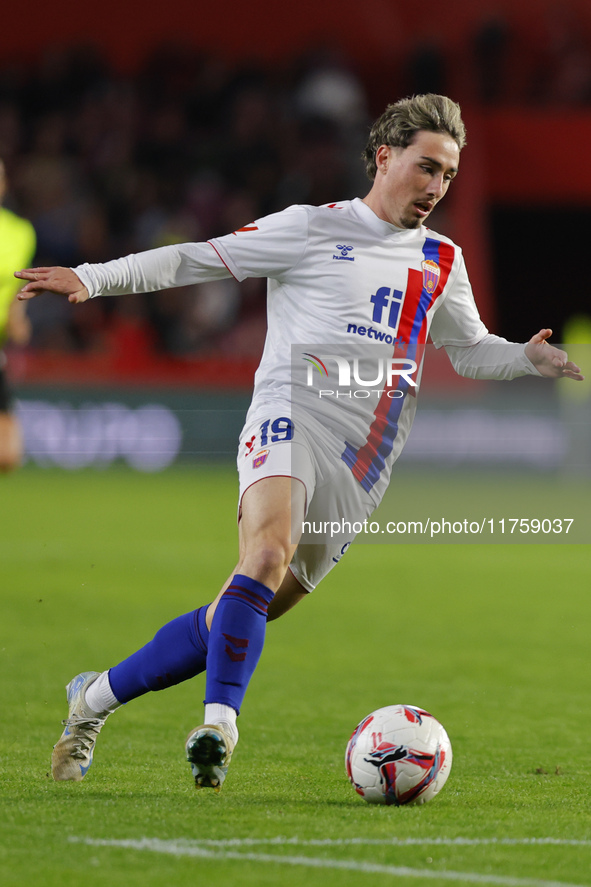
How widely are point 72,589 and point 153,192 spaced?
9387 mm

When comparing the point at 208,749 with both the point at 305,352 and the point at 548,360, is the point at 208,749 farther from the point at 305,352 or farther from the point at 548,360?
the point at 548,360

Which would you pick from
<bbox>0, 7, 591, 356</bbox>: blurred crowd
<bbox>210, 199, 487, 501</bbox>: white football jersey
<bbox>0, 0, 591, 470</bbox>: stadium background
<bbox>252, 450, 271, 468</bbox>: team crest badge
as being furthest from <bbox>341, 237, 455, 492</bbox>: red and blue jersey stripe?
<bbox>0, 7, 591, 356</bbox>: blurred crowd

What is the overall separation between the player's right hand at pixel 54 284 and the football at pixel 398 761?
1505 mm

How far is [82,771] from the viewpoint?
4.04 m

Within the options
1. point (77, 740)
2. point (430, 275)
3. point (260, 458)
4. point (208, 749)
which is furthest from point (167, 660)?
point (430, 275)

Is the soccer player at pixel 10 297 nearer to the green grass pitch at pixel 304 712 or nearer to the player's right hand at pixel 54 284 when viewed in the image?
the green grass pitch at pixel 304 712

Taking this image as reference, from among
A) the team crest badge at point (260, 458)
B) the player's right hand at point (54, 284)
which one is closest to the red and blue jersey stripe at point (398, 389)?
the team crest badge at point (260, 458)

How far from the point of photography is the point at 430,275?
432cm

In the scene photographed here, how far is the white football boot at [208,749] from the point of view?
3484mm

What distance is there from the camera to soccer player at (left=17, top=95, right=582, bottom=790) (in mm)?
3805

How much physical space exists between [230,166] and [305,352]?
13793 millimetres

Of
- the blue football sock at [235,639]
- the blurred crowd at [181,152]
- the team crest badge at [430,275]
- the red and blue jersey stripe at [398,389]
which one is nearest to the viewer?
the blue football sock at [235,639]

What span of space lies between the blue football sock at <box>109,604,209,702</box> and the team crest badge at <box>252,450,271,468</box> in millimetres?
484

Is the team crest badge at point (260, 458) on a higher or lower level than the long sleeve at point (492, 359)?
lower
